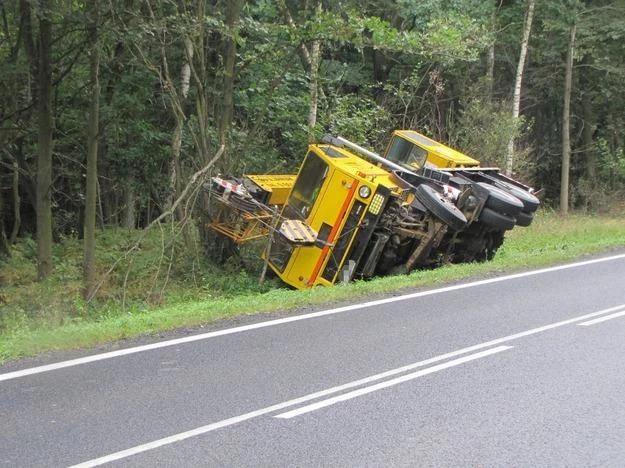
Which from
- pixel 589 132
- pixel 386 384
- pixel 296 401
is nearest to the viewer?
pixel 296 401

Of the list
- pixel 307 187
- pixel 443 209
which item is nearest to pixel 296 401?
pixel 443 209

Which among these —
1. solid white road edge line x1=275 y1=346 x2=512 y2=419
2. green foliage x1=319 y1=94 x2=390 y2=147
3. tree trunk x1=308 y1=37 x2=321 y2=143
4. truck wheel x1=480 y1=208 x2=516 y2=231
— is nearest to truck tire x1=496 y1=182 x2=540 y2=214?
truck wheel x1=480 y1=208 x2=516 y2=231

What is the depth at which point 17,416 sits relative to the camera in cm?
524

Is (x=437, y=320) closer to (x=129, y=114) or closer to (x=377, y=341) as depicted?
(x=377, y=341)

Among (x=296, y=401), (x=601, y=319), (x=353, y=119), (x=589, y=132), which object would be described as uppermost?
(x=589, y=132)

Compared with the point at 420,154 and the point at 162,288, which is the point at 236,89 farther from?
the point at 162,288

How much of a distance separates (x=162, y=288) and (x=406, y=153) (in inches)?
255

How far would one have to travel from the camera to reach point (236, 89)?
19.4 m

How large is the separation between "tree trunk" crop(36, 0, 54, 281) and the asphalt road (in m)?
9.05

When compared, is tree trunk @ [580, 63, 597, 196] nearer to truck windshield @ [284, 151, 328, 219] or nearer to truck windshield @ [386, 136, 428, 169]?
truck windshield @ [386, 136, 428, 169]

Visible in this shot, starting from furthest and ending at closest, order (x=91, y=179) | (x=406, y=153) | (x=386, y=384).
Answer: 1. (x=406, y=153)
2. (x=91, y=179)
3. (x=386, y=384)

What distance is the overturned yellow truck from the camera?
12.8m

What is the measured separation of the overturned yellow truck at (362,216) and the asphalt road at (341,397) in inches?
164

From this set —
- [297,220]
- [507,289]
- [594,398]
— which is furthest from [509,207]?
[594,398]
